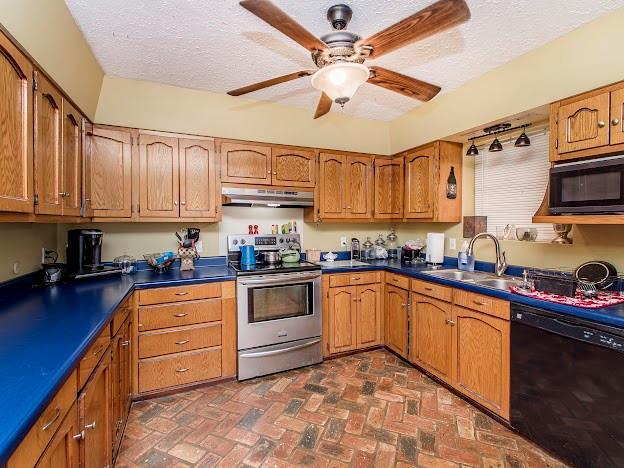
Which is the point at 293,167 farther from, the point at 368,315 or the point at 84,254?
the point at 84,254

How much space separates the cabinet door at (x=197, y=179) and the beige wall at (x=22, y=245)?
97cm

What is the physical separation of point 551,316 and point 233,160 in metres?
2.64

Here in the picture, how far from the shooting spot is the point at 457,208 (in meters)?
3.07

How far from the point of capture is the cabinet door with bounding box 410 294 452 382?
2.43 m

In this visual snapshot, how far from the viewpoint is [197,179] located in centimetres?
276

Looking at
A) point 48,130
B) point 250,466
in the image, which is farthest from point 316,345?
point 48,130

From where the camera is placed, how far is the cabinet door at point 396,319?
2895 millimetres

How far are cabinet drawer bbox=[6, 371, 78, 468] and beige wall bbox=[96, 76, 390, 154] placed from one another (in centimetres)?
224

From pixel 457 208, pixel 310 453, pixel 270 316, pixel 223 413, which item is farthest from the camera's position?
pixel 457 208

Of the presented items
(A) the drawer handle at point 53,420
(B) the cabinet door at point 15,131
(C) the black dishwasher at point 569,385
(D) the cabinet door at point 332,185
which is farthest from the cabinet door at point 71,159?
(C) the black dishwasher at point 569,385

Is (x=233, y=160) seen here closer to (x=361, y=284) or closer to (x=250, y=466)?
(x=361, y=284)

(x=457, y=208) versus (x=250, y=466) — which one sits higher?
(x=457, y=208)

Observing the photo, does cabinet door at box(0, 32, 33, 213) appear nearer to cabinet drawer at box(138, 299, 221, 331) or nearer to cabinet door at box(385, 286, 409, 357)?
cabinet drawer at box(138, 299, 221, 331)

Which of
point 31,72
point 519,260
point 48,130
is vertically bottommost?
point 519,260
